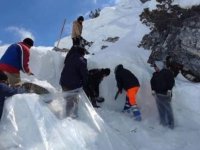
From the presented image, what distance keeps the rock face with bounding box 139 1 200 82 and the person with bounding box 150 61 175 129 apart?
1984 mm

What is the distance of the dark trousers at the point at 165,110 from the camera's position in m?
9.99

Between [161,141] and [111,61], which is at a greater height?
[111,61]

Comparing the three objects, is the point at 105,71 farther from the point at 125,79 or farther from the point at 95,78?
the point at 125,79

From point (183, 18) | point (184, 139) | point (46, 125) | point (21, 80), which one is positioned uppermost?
point (183, 18)

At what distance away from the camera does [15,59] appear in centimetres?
932

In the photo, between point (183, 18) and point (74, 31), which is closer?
→ point (74, 31)

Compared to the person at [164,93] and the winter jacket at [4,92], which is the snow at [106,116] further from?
the person at [164,93]

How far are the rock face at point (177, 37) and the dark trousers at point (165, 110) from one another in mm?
2184

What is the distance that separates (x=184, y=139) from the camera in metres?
9.37

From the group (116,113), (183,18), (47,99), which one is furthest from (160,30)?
(47,99)

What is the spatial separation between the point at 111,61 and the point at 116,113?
1.86 meters

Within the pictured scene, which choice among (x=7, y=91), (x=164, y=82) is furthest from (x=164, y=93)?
(x=7, y=91)

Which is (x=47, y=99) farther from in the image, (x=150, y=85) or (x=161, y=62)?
(x=161, y=62)

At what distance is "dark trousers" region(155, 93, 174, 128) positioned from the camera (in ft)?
32.8
